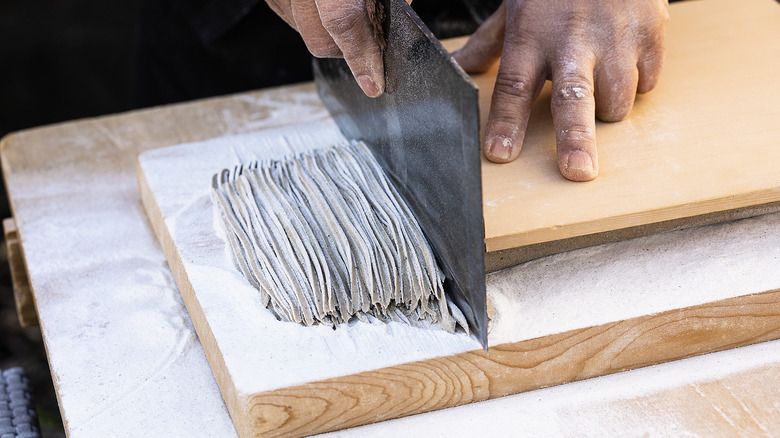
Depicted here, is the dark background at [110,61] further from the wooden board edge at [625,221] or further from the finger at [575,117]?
the wooden board edge at [625,221]

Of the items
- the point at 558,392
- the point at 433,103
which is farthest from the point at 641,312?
the point at 433,103

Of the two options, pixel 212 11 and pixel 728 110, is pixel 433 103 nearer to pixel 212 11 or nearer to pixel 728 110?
pixel 728 110

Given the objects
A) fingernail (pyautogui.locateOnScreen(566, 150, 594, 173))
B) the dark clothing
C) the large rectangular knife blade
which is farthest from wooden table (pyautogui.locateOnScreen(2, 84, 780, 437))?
the dark clothing

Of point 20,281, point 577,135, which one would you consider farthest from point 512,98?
point 20,281

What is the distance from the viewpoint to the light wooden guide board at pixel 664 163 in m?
1.11

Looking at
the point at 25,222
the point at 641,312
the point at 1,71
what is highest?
the point at 641,312

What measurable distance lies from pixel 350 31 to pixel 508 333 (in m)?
0.47

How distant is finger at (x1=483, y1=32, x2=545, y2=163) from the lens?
1238 millimetres

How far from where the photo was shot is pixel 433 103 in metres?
1.01

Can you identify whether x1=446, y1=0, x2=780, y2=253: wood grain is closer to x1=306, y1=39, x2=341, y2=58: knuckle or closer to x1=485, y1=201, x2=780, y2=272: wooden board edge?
x1=485, y1=201, x2=780, y2=272: wooden board edge

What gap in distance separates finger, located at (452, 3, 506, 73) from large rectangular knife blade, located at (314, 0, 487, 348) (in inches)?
11.8

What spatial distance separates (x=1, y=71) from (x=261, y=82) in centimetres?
233

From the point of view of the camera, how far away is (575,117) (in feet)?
4.05

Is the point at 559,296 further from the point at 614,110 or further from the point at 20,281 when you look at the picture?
the point at 20,281
